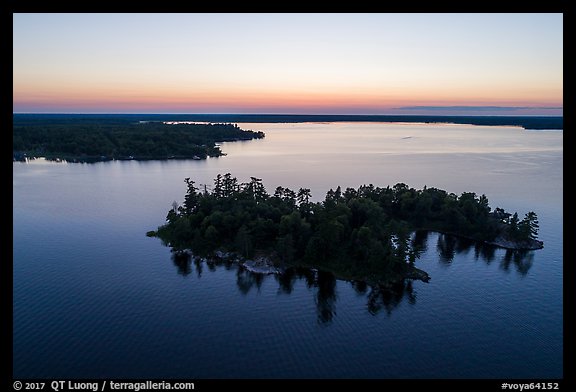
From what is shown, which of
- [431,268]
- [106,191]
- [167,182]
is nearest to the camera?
[431,268]

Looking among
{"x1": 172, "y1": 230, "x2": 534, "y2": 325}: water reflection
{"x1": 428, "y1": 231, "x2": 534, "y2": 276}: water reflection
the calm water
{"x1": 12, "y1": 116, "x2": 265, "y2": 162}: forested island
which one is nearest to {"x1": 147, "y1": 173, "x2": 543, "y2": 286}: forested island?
{"x1": 172, "y1": 230, "x2": 534, "y2": 325}: water reflection

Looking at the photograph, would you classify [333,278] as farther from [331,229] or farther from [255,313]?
[255,313]

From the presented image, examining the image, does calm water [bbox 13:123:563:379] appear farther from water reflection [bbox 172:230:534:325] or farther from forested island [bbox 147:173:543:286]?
forested island [bbox 147:173:543:286]

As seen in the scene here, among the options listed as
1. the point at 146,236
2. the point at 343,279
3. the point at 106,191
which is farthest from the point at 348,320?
the point at 106,191

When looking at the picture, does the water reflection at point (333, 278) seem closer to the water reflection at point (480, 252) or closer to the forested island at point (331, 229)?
the water reflection at point (480, 252)

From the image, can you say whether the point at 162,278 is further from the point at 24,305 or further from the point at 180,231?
the point at 24,305
